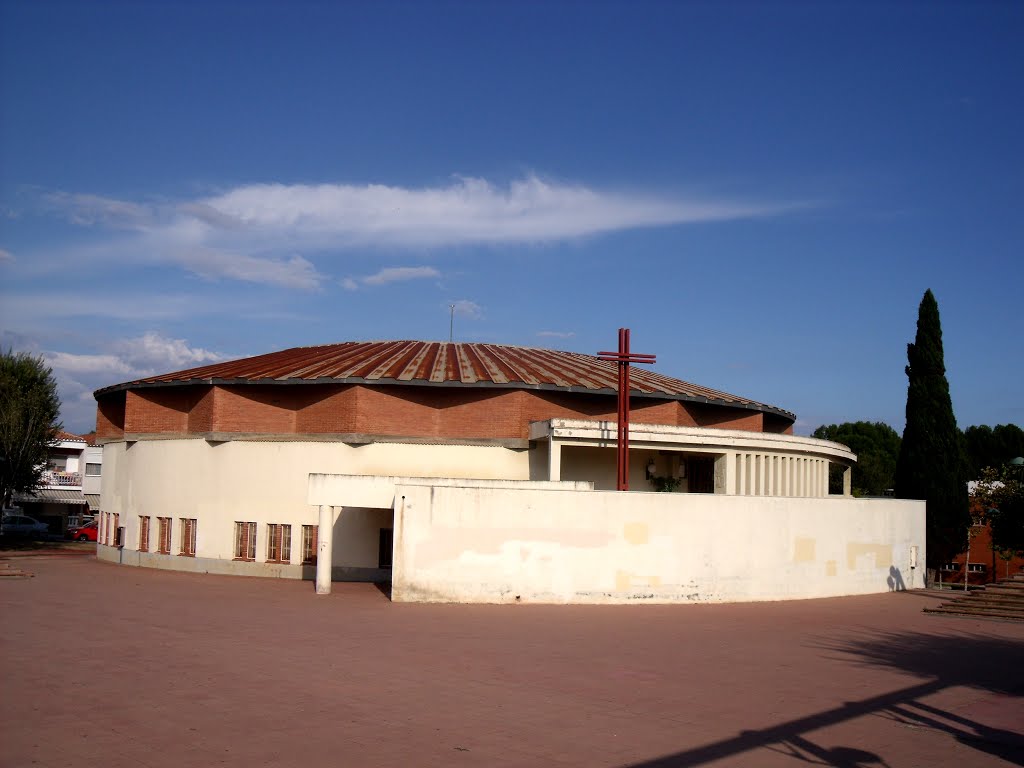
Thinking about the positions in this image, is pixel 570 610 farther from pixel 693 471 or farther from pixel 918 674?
pixel 693 471

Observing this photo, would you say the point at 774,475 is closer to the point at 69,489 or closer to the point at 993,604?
the point at 993,604

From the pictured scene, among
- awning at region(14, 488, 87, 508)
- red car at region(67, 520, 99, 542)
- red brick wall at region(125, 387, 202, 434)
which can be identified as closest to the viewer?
red brick wall at region(125, 387, 202, 434)

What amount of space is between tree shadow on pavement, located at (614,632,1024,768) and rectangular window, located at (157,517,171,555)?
73.6 feet

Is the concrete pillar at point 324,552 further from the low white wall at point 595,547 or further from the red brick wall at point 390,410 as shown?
the red brick wall at point 390,410

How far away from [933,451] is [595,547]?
1859cm

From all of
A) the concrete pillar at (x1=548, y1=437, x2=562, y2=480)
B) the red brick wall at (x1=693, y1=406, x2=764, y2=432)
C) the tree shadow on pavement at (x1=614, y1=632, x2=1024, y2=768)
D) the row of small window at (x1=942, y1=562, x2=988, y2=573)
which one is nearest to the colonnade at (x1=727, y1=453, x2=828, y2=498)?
the red brick wall at (x1=693, y1=406, x2=764, y2=432)

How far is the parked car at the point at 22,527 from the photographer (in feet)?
162

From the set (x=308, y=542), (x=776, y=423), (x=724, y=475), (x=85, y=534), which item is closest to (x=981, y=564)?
(x=776, y=423)

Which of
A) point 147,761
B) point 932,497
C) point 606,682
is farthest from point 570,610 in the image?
point 932,497

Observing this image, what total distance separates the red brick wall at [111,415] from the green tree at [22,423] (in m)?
2.86

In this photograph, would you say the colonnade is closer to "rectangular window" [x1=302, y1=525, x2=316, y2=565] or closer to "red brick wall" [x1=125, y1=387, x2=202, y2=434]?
"rectangular window" [x1=302, y1=525, x2=316, y2=565]

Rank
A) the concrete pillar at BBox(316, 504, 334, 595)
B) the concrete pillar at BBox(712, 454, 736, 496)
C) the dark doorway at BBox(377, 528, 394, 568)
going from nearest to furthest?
1. the concrete pillar at BBox(316, 504, 334, 595)
2. the dark doorway at BBox(377, 528, 394, 568)
3. the concrete pillar at BBox(712, 454, 736, 496)

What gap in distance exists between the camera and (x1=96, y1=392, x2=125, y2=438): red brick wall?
36.5 metres

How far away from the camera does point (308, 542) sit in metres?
27.9
